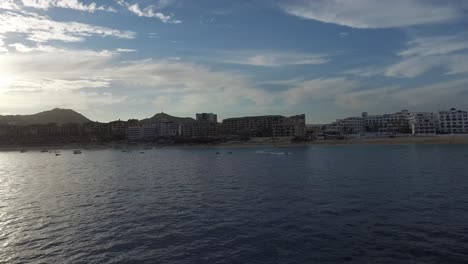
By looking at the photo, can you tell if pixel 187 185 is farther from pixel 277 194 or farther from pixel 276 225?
pixel 276 225

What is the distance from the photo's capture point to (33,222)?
89.4 feet

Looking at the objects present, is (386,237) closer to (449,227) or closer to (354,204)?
(449,227)

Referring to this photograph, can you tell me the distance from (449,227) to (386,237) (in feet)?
17.8

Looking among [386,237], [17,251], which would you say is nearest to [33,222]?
[17,251]

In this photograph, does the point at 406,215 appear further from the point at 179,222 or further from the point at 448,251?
the point at 179,222

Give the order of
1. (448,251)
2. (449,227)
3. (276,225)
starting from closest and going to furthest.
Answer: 1. (448,251)
2. (449,227)
3. (276,225)

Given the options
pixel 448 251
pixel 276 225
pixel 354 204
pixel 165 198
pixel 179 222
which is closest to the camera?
pixel 448 251

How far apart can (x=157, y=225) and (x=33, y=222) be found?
11.1 meters

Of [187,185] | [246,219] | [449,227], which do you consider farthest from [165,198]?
[449,227]

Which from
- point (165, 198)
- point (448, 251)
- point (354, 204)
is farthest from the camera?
point (165, 198)

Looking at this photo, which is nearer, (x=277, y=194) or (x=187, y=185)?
(x=277, y=194)

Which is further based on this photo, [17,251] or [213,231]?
[213,231]

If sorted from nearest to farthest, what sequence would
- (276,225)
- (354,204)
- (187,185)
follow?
(276,225) < (354,204) < (187,185)

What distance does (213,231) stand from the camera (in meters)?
22.8
